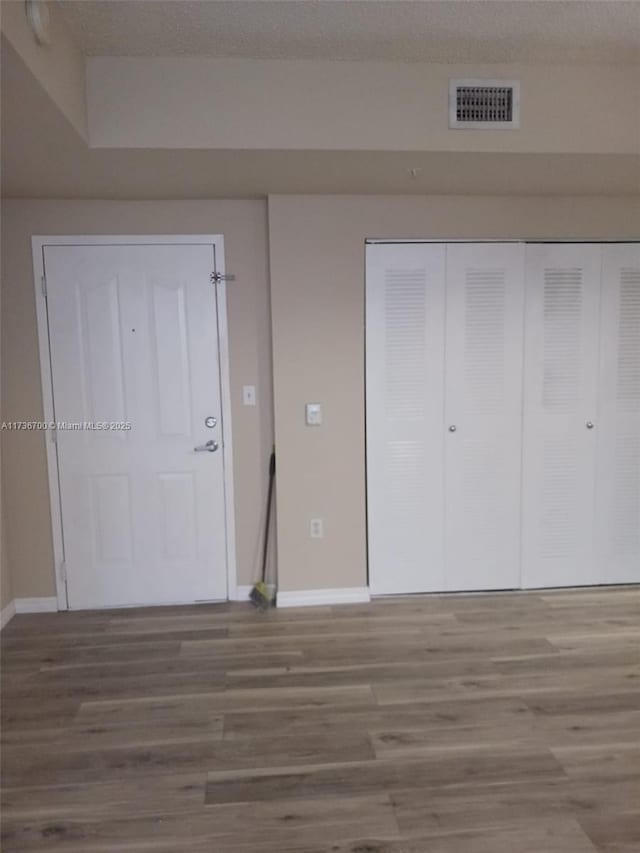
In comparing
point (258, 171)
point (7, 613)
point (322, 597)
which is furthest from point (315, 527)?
point (258, 171)

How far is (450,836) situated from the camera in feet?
5.71

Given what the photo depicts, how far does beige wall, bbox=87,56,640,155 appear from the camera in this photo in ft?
7.51

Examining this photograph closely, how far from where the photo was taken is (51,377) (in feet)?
10.6

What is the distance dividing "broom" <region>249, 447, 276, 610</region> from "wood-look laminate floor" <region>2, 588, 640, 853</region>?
85 mm

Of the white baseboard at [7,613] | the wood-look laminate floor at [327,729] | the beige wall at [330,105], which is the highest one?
the beige wall at [330,105]

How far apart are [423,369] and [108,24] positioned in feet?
6.91

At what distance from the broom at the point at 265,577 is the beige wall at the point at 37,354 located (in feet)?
0.18

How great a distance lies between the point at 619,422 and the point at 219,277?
2.45 meters

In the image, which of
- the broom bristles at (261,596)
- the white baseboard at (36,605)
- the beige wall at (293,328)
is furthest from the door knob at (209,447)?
the white baseboard at (36,605)

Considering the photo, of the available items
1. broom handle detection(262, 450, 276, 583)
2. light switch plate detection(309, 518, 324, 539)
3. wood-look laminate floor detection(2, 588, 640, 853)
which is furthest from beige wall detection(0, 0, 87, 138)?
wood-look laminate floor detection(2, 588, 640, 853)

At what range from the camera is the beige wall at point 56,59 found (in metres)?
1.56

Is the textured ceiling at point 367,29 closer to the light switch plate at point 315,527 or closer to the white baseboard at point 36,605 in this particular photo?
the light switch plate at point 315,527

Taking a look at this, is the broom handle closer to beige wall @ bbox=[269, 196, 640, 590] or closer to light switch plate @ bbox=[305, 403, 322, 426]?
beige wall @ bbox=[269, 196, 640, 590]

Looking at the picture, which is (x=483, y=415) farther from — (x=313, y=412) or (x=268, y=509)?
(x=268, y=509)
